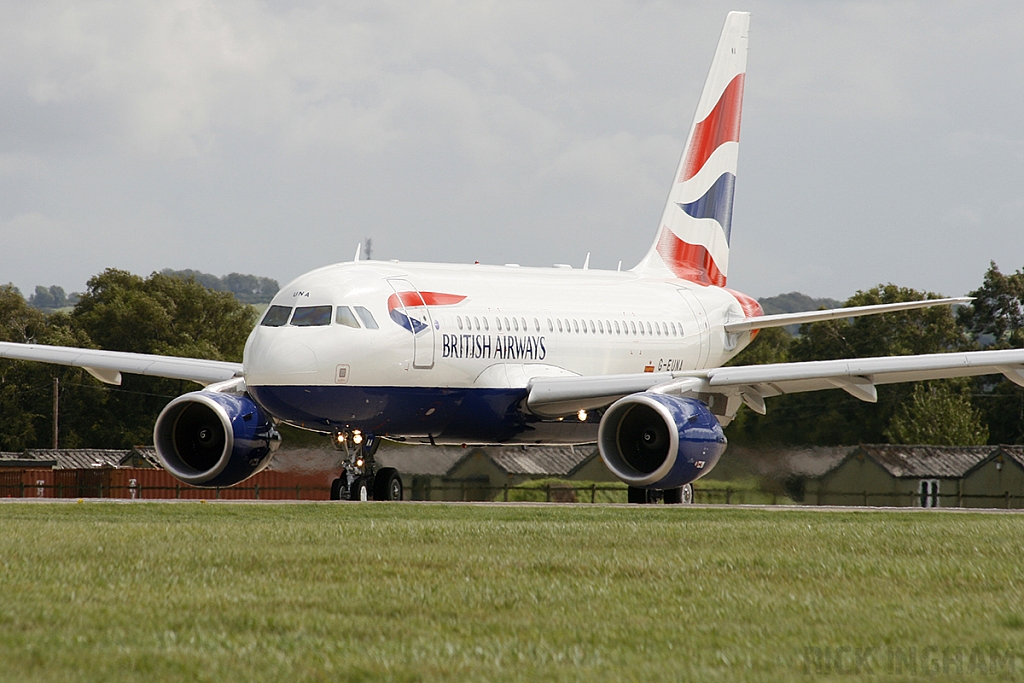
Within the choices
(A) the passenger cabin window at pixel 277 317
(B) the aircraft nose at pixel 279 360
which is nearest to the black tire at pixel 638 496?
(B) the aircraft nose at pixel 279 360

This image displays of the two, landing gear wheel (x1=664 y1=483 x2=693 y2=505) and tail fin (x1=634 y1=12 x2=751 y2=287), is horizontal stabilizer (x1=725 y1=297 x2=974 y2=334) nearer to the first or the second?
tail fin (x1=634 y1=12 x2=751 y2=287)

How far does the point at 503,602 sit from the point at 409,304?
13623 mm

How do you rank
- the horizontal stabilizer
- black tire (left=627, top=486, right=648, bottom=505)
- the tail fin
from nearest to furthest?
black tire (left=627, top=486, right=648, bottom=505)
the horizontal stabilizer
the tail fin

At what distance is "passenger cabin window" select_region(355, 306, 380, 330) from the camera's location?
22125 millimetres

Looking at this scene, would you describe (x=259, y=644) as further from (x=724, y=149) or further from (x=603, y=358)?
(x=724, y=149)

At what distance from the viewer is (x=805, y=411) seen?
3219 cm

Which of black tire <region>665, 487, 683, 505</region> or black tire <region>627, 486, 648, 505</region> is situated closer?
black tire <region>665, 487, 683, 505</region>

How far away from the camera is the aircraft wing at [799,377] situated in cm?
2200

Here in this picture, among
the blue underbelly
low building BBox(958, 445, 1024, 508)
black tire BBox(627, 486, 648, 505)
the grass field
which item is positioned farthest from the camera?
low building BBox(958, 445, 1024, 508)

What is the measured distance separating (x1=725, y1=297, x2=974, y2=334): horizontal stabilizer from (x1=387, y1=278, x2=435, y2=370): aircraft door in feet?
21.3

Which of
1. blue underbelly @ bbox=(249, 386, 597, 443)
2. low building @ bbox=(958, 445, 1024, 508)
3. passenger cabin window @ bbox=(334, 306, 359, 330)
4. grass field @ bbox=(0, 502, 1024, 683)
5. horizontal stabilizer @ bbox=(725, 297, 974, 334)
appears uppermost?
horizontal stabilizer @ bbox=(725, 297, 974, 334)

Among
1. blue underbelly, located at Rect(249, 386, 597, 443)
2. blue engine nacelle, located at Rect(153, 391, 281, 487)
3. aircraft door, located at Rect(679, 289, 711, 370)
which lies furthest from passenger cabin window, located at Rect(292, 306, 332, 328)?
aircraft door, located at Rect(679, 289, 711, 370)

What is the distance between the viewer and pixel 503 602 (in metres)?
9.61

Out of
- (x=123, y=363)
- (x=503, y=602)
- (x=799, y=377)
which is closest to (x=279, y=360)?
(x=123, y=363)
